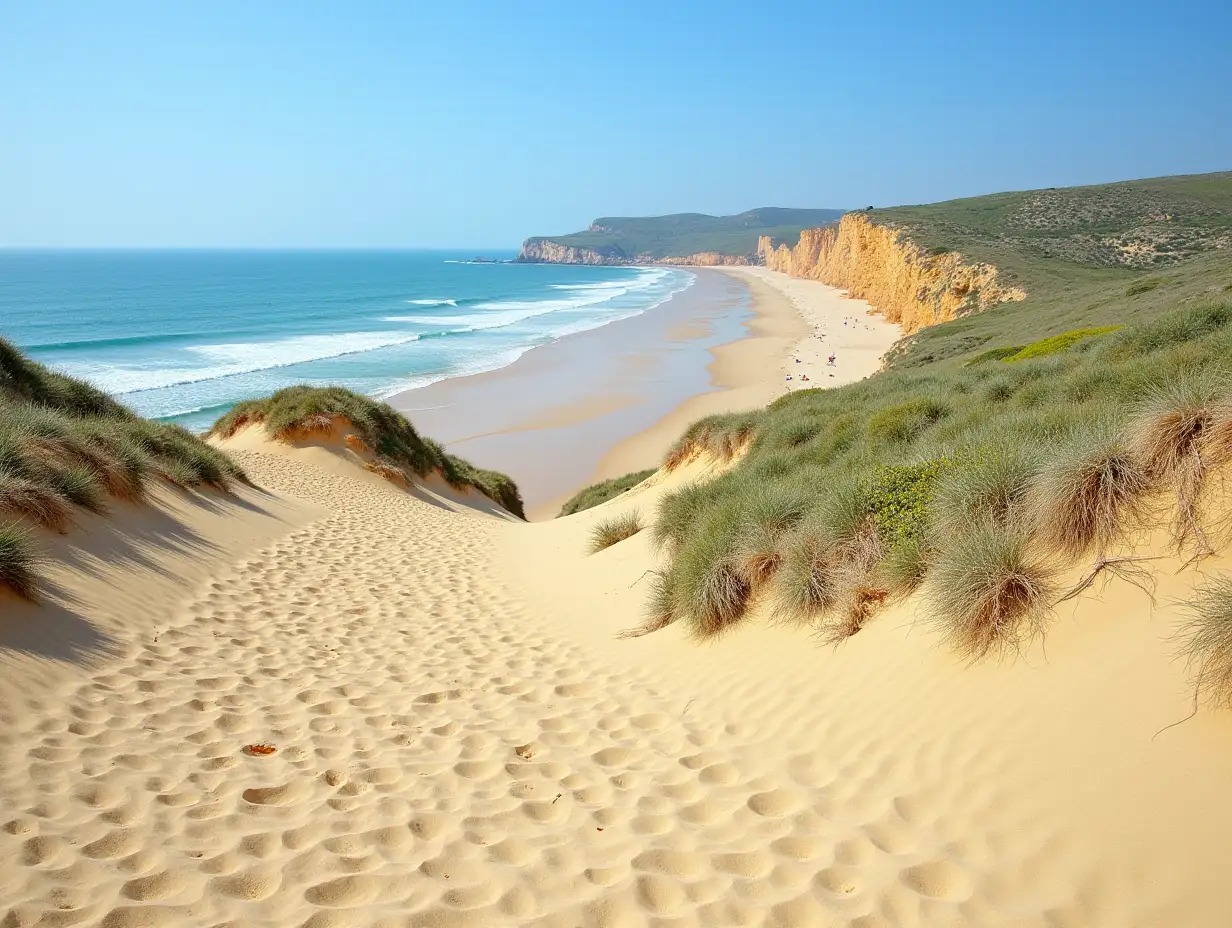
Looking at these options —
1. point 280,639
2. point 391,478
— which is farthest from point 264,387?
point 280,639

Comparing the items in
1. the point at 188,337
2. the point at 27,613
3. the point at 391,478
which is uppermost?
the point at 188,337

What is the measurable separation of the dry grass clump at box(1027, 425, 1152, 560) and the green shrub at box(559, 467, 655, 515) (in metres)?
15.7

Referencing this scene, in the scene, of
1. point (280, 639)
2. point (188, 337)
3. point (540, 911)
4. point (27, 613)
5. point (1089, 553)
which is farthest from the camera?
point (188, 337)

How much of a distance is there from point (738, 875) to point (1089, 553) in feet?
9.07

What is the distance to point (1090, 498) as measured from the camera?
4.45 m

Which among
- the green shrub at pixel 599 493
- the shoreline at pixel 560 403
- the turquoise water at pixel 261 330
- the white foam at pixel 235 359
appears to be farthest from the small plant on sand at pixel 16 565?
the white foam at pixel 235 359

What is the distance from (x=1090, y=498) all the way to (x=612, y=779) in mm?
3185

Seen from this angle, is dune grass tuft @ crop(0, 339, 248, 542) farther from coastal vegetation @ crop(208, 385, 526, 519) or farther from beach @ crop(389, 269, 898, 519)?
beach @ crop(389, 269, 898, 519)

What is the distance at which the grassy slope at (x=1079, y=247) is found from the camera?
25.0m

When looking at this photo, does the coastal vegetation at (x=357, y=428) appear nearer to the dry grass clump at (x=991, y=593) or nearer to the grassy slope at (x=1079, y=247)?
the dry grass clump at (x=991, y=593)

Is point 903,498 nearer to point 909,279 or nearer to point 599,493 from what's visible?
point 599,493

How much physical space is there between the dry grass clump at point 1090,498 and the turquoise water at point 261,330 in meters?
29.2

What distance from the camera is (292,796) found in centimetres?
391

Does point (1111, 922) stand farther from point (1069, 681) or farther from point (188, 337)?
point (188, 337)
